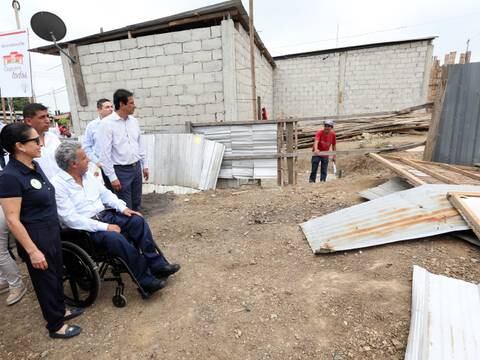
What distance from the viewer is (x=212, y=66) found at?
6086 millimetres

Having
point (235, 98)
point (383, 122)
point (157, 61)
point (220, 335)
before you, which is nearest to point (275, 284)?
point (220, 335)

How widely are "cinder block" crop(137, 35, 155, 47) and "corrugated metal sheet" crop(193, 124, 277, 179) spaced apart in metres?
2.15

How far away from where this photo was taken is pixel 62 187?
228 centimetres

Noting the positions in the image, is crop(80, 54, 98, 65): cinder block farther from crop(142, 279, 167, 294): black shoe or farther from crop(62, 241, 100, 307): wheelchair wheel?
crop(142, 279, 167, 294): black shoe

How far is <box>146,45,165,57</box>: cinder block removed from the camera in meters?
6.29

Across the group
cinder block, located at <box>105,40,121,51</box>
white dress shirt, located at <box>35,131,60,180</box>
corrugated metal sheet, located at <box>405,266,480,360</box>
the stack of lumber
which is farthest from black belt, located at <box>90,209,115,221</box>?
the stack of lumber

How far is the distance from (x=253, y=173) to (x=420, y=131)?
7.14 meters

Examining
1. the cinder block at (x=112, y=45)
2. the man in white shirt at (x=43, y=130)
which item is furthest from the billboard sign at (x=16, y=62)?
the cinder block at (x=112, y=45)

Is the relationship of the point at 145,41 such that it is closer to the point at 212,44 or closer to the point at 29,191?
the point at 212,44

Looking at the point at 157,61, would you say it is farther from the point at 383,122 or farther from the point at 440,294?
the point at 383,122

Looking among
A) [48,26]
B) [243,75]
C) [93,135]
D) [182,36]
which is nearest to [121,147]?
[93,135]

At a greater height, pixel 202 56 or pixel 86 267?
pixel 202 56

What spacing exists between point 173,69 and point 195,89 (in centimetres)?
66

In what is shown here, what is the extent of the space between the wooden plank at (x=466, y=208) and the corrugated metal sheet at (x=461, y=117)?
6.74 ft
